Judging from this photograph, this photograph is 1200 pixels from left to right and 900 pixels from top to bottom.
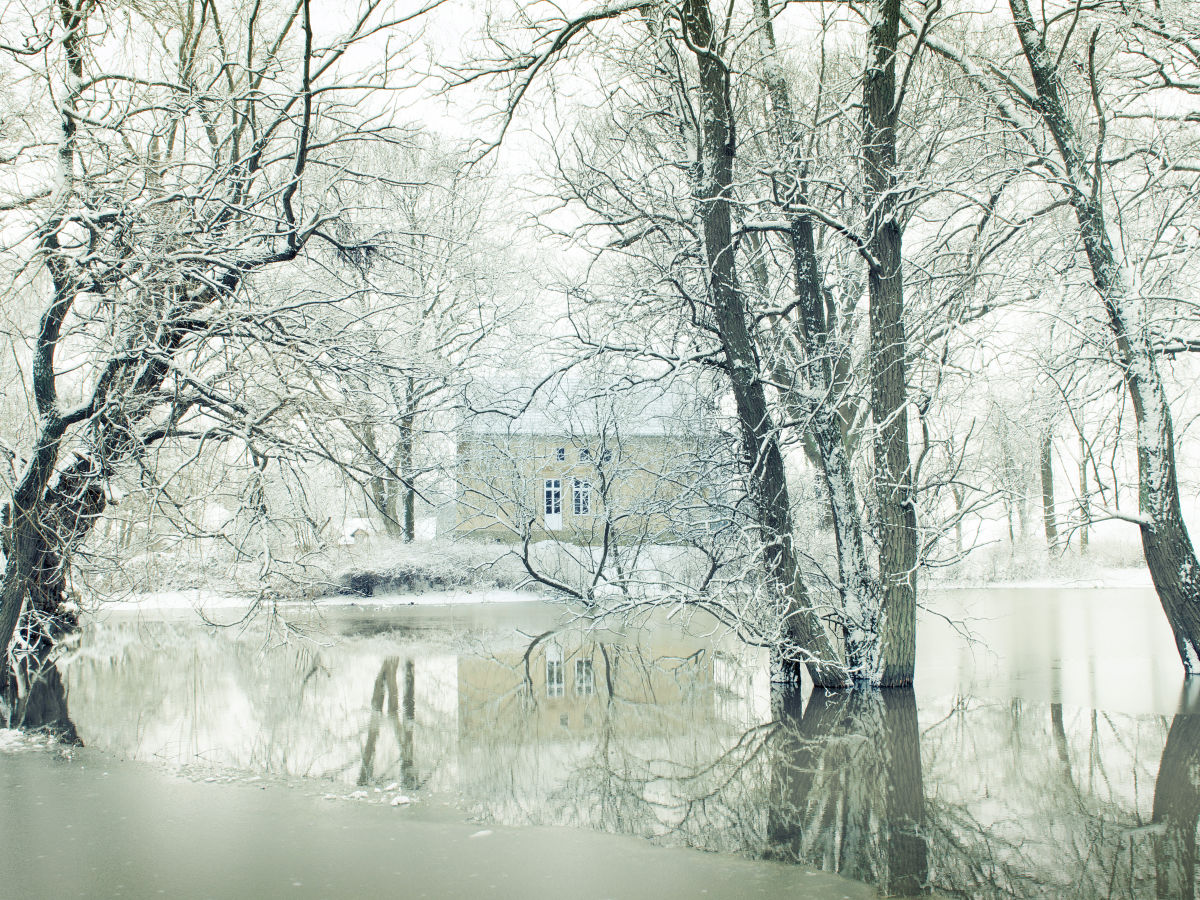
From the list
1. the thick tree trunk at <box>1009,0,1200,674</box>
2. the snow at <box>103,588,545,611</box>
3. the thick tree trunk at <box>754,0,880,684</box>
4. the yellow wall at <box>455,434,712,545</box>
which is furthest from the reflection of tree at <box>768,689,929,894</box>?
the snow at <box>103,588,545,611</box>

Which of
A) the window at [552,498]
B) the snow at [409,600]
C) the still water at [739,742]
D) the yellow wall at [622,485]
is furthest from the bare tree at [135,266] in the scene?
the window at [552,498]

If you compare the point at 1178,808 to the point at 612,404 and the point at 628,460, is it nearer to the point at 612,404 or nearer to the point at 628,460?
the point at 612,404

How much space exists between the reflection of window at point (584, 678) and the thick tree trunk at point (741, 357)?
7.97 feet

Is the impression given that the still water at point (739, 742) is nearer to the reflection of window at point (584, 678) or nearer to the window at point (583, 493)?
the reflection of window at point (584, 678)

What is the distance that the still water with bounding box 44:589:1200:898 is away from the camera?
17.2 ft

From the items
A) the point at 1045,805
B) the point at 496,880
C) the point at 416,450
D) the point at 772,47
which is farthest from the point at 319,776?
the point at 416,450

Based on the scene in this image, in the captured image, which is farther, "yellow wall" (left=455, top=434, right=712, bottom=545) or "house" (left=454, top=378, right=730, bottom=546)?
"yellow wall" (left=455, top=434, right=712, bottom=545)

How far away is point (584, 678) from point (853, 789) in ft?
17.7

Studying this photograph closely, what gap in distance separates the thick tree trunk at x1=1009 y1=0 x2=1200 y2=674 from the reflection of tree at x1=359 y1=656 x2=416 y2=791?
26.9 ft

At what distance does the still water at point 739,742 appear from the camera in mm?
5242

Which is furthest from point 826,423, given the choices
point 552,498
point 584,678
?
point 552,498

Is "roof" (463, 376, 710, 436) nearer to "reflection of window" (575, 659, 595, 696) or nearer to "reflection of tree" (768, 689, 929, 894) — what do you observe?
"reflection of window" (575, 659, 595, 696)

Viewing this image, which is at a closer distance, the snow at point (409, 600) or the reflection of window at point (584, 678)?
the reflection of window at point (584, 678)

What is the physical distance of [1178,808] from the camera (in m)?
5.83
